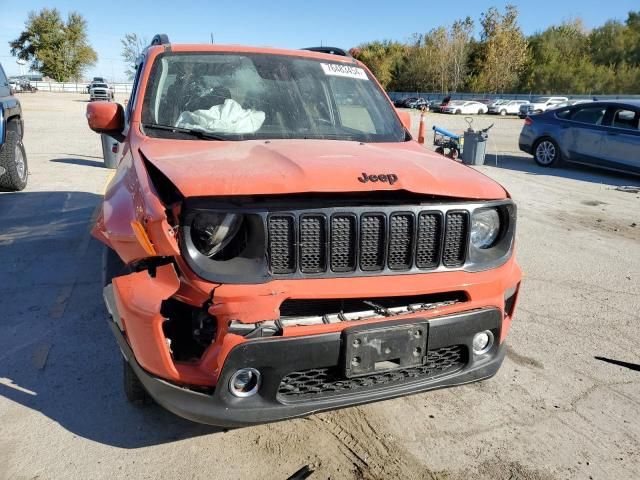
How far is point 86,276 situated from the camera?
16.0 ft

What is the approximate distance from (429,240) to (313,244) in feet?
1.92

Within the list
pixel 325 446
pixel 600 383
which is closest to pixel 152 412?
pixel 325 446

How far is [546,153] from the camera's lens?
42.3 ft

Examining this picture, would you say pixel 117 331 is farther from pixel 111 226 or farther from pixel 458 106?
pixel 458 106

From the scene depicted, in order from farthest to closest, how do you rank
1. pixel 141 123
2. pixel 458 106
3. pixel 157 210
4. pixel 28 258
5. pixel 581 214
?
pixel 458 106 → pixel 581 214 → pixel 28 258 → pixel 141 123 → pixel 157 210

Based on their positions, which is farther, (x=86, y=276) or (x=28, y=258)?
(x=28, y=258)

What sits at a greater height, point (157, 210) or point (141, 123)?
point (141, 123)

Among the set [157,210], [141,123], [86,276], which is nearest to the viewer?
[157,210]

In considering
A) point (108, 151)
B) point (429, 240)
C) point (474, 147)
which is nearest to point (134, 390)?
point (429, 240)

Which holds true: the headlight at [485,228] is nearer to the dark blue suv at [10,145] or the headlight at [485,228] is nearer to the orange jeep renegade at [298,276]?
the orange jeep renegade at [298,276]

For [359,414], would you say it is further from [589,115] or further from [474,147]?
[589,115]

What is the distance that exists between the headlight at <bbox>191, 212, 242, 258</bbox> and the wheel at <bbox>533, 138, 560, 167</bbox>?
12168mm

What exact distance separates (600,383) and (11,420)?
3.52 meters

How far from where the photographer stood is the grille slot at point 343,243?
2.30 m
